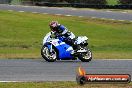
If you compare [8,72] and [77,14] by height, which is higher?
[8,72]

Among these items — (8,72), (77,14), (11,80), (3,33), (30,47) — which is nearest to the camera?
(11,80)

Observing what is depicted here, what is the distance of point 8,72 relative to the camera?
15.4m

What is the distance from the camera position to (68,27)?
36219 mm

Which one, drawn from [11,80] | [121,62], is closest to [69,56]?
[121,62]

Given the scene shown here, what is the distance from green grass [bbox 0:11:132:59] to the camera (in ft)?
90.5

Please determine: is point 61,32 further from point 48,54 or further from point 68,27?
point 68,27

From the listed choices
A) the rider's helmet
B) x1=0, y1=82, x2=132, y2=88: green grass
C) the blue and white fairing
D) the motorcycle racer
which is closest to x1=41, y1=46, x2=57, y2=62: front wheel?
the blue and white fairing

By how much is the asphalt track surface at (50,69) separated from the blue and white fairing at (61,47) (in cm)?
39

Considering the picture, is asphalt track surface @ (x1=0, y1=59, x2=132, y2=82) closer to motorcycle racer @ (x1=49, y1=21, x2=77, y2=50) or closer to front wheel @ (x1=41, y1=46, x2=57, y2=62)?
front wheel @ (x1=41, y1=46, x2=57, y2=62)

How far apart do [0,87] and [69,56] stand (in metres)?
7.13

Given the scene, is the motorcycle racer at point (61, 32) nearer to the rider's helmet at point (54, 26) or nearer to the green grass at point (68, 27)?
the rider's helmet at point (54, 26)

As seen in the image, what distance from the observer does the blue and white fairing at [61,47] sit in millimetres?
19125

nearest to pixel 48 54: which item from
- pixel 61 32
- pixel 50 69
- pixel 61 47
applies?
pixel 61 47

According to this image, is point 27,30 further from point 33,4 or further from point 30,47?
point 33,4
